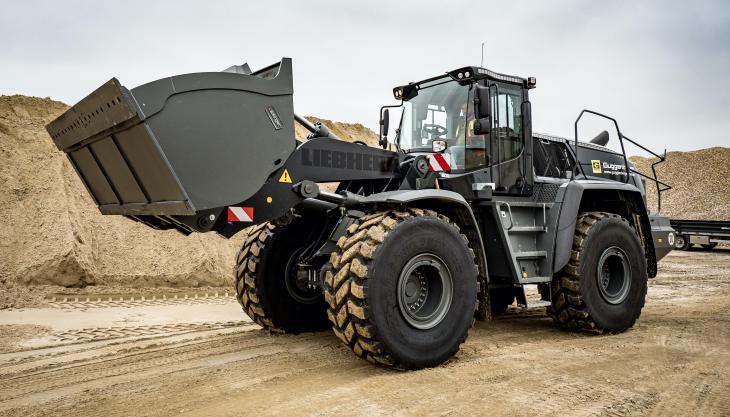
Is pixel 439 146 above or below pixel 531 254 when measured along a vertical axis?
above

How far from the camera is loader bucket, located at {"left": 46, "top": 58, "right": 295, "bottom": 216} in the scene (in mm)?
3887

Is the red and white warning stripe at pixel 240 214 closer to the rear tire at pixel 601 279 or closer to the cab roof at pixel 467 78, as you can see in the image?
the cab roof at pixel 467 78

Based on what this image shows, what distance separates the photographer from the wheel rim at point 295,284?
5848 mm

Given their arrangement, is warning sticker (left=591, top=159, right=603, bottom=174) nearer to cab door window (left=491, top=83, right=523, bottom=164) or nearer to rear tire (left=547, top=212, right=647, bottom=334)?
rear tire (left=547, top=212, right=647, bottom=334)

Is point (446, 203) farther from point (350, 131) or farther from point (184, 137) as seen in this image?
point (350, 131)

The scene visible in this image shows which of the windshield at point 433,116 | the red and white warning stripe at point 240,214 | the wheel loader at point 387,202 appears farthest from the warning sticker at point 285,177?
the windshield at point 433,116

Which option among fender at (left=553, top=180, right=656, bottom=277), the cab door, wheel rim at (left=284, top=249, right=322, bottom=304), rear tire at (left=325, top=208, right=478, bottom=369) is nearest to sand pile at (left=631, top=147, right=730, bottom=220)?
fender at (left=553, top=180, right=656, bottom=277)

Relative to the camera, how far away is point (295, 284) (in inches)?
232

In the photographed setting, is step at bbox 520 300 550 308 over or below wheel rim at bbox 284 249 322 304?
below

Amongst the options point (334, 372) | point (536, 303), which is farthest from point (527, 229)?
point (334, 372)

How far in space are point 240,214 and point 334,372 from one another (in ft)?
4.97

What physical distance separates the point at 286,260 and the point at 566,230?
3.11m

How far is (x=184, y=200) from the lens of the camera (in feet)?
13.0

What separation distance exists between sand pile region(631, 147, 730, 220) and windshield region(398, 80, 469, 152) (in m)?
34.4
